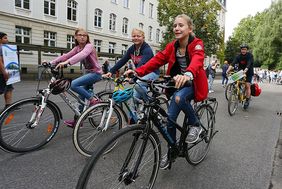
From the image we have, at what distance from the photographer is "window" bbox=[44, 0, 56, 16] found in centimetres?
2766

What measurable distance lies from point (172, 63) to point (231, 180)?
5.24ft

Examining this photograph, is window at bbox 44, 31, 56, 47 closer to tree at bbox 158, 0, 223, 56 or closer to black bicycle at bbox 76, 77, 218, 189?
tree at bbox 158, 0, 223, 56

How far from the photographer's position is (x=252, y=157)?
4.50 metres

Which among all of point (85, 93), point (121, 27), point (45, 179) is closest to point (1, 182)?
point (45, 179)

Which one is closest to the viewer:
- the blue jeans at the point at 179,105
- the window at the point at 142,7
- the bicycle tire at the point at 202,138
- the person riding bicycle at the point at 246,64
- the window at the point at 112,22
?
the blue jeans at the point at 179,105

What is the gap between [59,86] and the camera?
4305 mm

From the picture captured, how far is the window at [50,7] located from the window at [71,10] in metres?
1.94

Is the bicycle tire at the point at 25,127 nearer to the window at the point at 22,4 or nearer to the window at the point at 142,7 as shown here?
the window at the point at 22,4

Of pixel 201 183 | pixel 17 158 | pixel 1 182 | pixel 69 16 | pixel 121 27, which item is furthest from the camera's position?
pixel 121 27

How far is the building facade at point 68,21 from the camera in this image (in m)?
25.2

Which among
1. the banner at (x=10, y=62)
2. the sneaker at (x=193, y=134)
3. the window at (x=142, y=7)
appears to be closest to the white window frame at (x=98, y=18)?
the window at (x=142, y=7)

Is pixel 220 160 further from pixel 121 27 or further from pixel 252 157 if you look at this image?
pixel 121 27

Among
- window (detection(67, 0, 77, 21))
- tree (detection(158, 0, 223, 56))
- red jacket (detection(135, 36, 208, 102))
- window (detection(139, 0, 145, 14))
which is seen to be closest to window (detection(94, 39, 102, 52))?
window (detection(67, 0, 77, 21))

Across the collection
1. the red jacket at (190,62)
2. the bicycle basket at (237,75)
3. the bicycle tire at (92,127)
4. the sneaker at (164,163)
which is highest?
the red jacket at (190,62)
